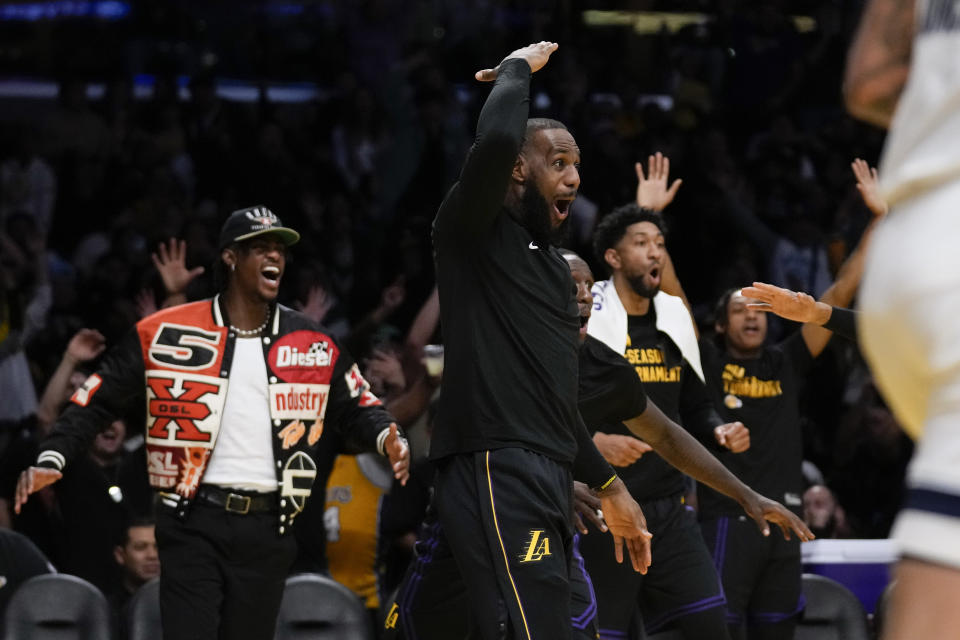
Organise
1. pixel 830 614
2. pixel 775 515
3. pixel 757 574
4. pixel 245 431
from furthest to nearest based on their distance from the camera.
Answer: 1. pixel 830 614
2. pixel 757 574
3. pixel 245 431
4. pixel 775 515

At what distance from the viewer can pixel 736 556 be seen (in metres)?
7.33

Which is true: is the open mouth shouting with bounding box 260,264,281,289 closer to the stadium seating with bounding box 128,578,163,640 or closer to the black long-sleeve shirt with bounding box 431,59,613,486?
the stadium seating with bounding box 128,578,163,640

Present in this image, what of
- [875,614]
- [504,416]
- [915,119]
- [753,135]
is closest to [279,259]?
[504,416]

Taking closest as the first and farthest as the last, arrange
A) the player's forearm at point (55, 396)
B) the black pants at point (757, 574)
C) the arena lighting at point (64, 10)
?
the black pants at point (757, 574) < the player's forearm at point (55, 396) < the arena lighting at point (64, 10)

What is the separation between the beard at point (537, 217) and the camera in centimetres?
433

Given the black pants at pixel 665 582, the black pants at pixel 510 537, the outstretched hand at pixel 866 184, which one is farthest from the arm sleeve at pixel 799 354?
the black pants at pixel 510 537

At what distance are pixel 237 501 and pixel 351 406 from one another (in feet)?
2.30

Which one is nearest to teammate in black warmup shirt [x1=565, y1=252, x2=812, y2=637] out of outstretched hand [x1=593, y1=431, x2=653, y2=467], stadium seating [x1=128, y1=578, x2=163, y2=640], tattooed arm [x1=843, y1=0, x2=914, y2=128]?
outstretched hand [x1=593, y1=431, x2=653, y2=467]

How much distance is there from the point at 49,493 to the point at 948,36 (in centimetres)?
698

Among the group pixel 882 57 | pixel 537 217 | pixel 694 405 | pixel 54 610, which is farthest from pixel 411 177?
pixel 882 57

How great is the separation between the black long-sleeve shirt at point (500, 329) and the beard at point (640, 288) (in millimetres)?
2345

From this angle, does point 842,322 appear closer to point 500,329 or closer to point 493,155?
point 500,329

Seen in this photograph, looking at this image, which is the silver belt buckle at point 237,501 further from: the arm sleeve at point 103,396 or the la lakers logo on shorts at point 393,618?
the la lakers logo on shorts at point 393,618

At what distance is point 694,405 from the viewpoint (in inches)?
265
